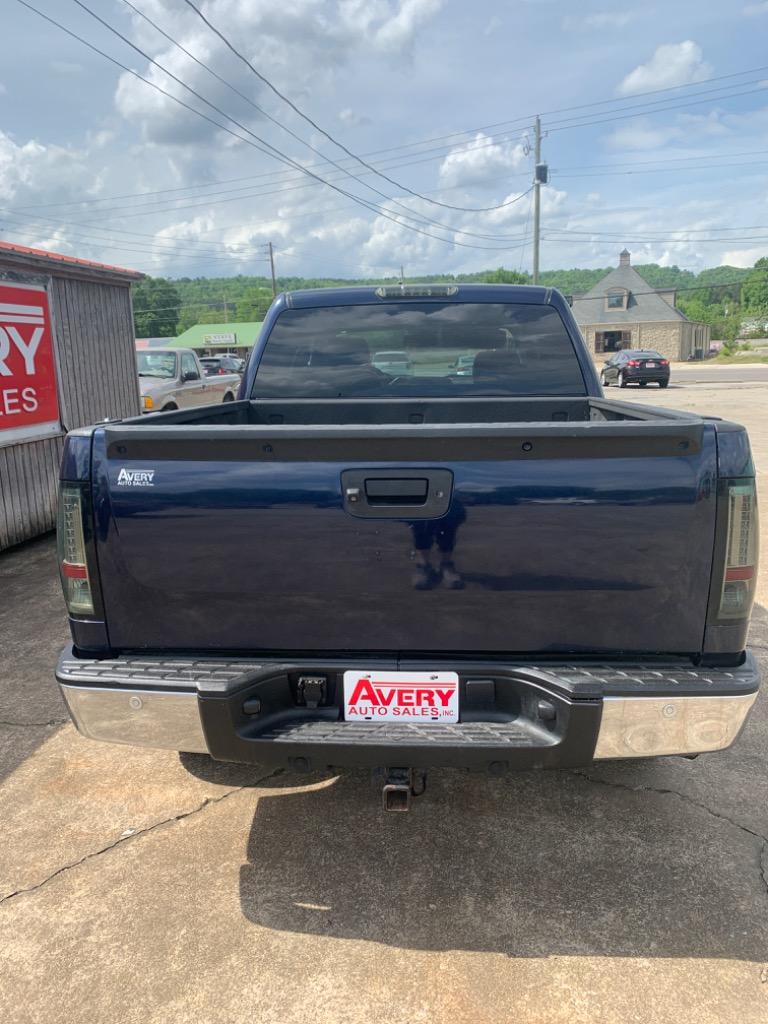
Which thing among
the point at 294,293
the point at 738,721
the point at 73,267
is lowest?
the point at 738,721

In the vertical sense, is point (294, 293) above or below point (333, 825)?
above

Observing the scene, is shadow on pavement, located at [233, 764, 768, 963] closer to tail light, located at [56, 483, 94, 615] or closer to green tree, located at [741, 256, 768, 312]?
tail light, located at [56, 483, 94, 615]

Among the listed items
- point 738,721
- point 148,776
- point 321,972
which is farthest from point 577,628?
point 148,776

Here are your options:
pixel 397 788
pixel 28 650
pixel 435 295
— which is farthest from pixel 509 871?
pixel 28 650

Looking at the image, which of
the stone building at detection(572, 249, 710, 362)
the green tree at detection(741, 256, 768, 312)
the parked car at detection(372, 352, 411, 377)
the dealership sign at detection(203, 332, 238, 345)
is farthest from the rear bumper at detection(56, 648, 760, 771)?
the green tree at detection(741, 256, 768, 312)

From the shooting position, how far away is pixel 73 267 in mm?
7926

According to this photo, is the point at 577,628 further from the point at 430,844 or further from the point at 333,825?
the point at 333,825

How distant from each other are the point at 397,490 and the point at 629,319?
218 ft

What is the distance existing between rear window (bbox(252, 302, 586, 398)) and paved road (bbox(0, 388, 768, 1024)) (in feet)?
6.72

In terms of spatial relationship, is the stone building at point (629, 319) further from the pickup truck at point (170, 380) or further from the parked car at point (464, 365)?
the parked car at point (464, 365)

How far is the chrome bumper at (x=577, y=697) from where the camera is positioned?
2162 millimetres

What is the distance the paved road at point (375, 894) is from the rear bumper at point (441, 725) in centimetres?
64

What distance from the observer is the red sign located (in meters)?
6.96

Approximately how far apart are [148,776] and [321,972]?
1.41m
